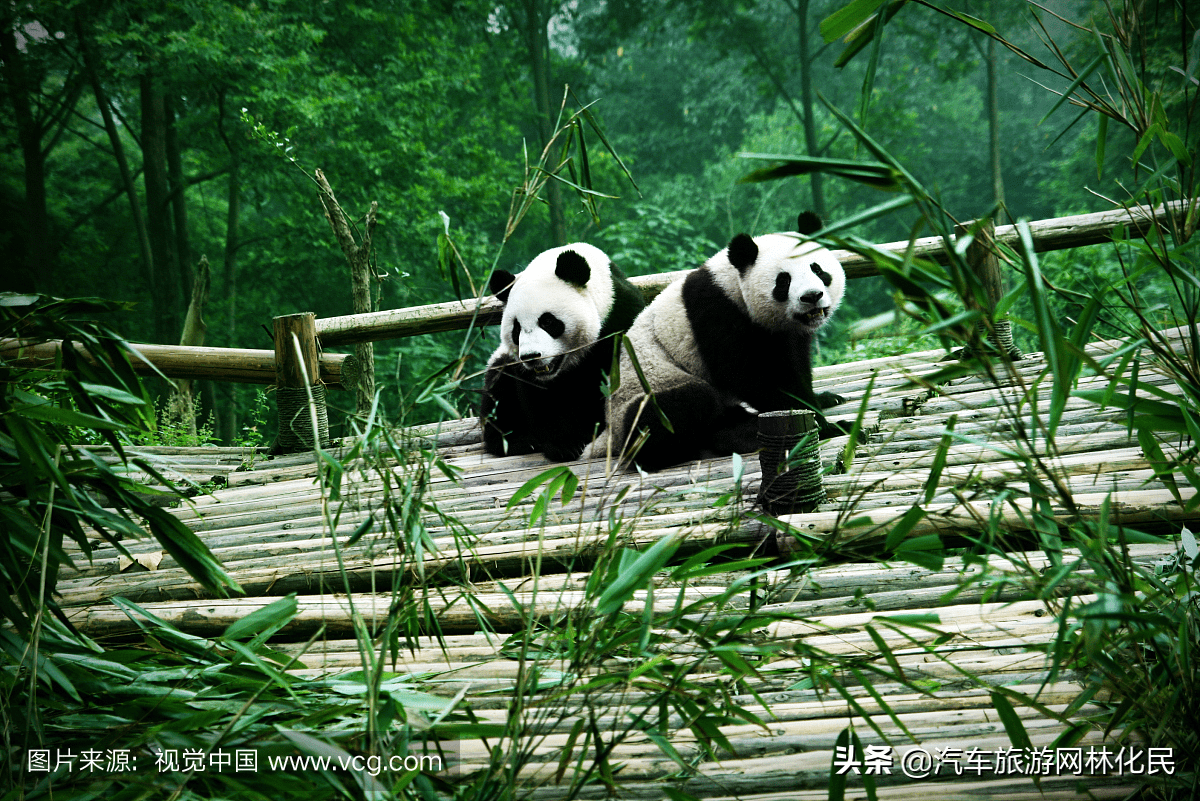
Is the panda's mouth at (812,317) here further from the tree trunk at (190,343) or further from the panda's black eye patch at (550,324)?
the tree trunk at (190,343)

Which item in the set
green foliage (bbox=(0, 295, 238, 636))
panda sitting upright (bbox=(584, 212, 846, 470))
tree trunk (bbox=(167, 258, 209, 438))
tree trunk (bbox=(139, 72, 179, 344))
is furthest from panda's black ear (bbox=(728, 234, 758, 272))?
tree trunk (bbox=(139, 72, 179, 344))

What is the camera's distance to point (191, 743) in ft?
4.22

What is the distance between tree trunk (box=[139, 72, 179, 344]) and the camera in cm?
1059

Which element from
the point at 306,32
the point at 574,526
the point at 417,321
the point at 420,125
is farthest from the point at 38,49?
the point at 574,526

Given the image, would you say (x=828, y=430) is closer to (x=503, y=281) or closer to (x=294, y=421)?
(x=503, y=281)

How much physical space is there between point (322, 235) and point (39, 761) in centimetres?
1076

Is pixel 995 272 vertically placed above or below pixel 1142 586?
above

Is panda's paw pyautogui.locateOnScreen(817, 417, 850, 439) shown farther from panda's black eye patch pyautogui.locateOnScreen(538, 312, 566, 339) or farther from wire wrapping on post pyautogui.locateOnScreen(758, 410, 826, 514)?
panda's black eye patch pyautogui.locateOnScreen(538, 312, 566, 339)

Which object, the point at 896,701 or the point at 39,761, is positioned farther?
the point at 896,701

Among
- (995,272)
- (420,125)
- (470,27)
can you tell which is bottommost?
(995,272)

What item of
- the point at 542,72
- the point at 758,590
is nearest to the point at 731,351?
the point at 758,590

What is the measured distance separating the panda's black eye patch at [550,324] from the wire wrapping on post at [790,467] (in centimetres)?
120

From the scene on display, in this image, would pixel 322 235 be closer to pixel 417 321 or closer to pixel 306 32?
pixel 306 32

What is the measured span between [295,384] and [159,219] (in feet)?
27.2
